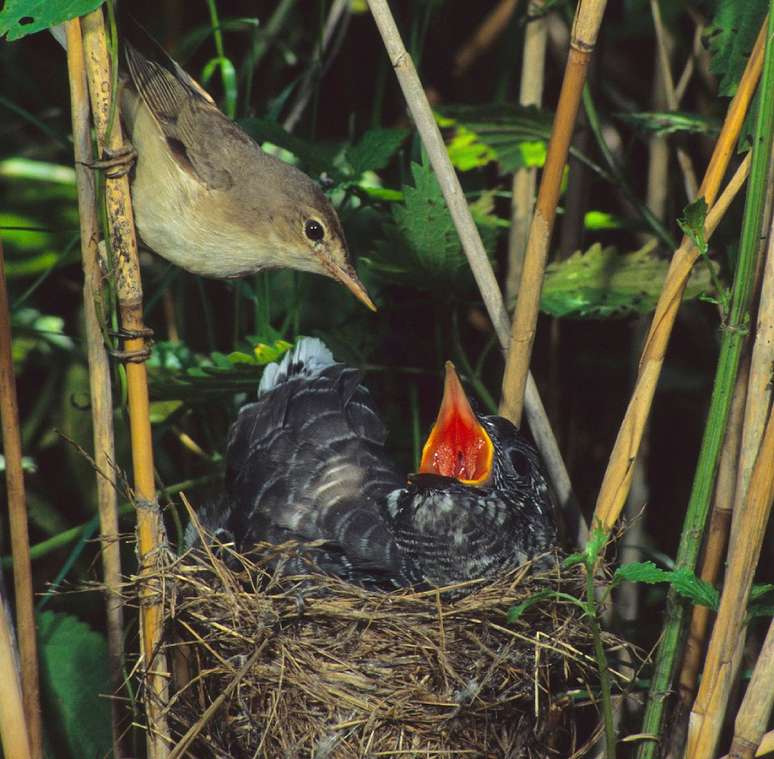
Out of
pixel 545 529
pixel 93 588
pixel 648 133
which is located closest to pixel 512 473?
pixel 545 529

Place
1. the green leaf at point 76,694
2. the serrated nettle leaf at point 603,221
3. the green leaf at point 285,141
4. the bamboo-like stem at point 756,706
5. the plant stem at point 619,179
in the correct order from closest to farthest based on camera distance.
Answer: the bamboo-like stem at point 756,706 < the green leaf at point 76,694 < the green leaf at point 285,141 < the plant stem at point 619,179 < the serrated nettle leaf at point 603,221

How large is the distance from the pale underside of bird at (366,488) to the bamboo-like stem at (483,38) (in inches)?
72.3

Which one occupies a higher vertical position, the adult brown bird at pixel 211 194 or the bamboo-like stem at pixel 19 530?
the adult brown bird at pixel 211 194

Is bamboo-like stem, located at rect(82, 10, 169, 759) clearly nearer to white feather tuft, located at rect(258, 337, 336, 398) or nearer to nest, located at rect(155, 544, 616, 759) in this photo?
nest, located at rect(155, 544, 616, 759)

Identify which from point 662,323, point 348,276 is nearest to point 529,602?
point 662,323

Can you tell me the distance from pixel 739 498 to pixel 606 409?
2.10 m

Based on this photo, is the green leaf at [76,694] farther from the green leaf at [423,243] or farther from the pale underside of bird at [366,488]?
the green leaf at [423,243]

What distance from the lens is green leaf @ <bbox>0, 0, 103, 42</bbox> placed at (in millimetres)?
1757

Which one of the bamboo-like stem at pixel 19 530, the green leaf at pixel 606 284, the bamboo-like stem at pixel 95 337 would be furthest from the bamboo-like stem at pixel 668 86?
the bamboo-like stem at pixel 19 530

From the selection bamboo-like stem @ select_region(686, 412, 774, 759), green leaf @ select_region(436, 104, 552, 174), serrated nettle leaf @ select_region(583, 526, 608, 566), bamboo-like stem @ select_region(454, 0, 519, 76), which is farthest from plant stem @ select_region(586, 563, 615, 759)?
bamboo-like stem @ select_region(454, 0, 519, 76)

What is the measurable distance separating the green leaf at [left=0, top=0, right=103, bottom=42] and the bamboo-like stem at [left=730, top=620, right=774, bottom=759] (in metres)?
1.47

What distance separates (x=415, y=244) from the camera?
284cm

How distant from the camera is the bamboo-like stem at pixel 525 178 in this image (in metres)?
3.16

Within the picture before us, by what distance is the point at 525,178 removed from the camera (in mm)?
3283
